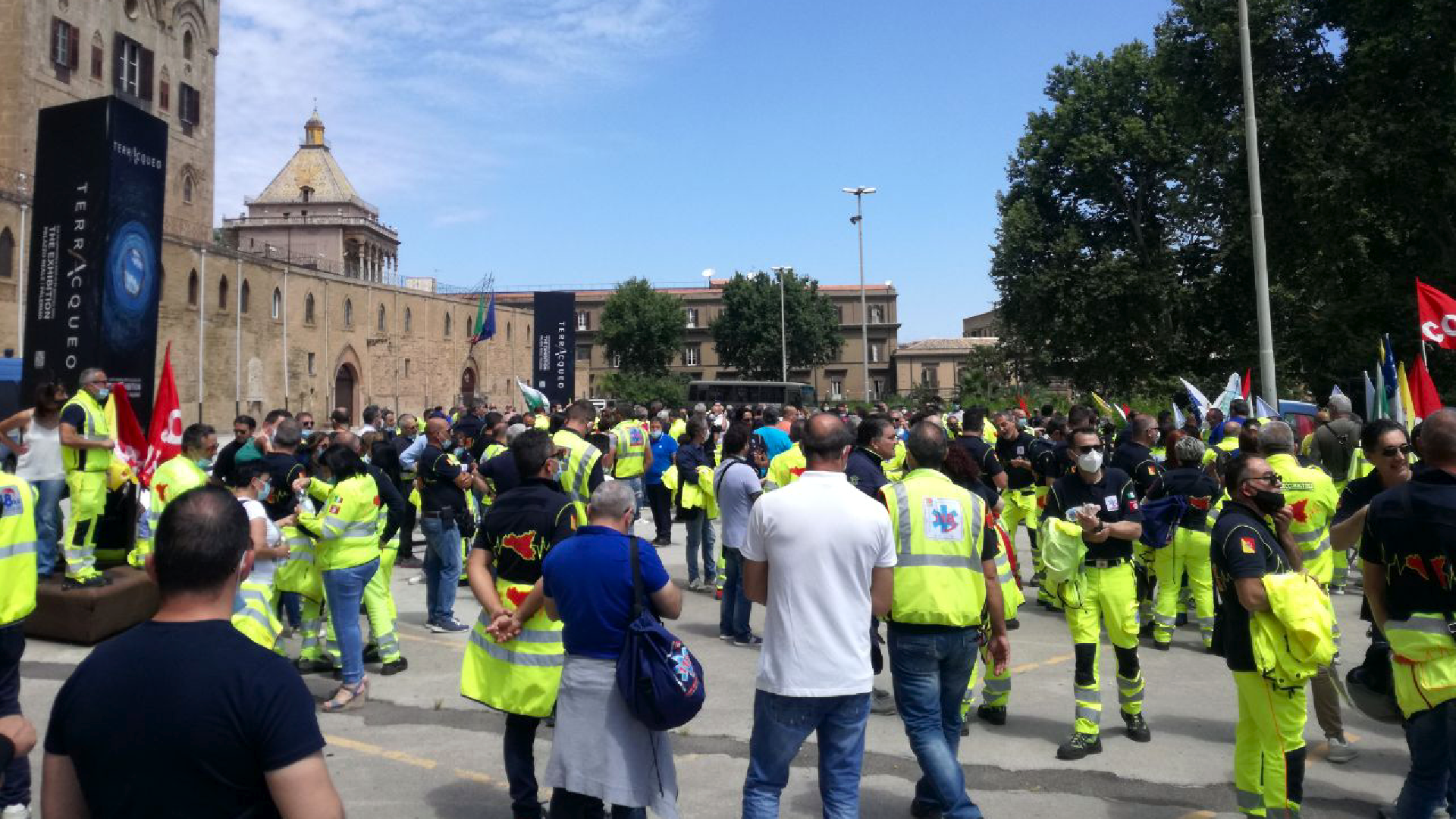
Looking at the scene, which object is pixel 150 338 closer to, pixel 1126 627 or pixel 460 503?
pixel 460 503

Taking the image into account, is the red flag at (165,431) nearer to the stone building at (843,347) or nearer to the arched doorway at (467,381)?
the arched doorway at (467,381)

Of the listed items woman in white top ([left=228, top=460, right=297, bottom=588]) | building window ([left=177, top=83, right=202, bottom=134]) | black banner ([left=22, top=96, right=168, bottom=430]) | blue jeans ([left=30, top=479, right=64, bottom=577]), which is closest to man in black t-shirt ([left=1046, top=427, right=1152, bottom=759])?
woman in white top ([left=228, top=460, right=297, bottom=588])

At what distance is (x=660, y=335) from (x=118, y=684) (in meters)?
72.1

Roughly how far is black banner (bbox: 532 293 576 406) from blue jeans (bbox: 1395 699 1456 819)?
70.0 feet

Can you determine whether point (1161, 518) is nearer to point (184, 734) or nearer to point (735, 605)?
point (735, 605)

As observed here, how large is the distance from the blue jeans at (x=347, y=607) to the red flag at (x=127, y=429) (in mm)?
3797

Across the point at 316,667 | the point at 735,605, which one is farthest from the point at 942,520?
the point at 316,667

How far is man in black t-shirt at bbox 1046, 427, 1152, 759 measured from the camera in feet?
19.5

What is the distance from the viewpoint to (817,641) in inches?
157

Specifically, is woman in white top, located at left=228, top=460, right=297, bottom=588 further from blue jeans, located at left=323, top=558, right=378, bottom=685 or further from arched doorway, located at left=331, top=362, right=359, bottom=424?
arched doorway, located at left=331, top=362, right=359, bottom=424

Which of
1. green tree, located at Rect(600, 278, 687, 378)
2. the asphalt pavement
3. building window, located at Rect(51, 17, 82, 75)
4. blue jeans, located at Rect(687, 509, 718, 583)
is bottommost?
the asphalt pavement

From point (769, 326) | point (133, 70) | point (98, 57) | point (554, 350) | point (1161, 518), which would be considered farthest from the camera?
point (769, 326)

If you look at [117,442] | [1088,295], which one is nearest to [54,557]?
[117,442]

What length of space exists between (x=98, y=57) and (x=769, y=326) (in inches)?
1728
